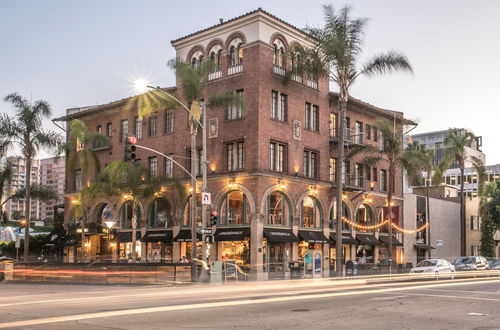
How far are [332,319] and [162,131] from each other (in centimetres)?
3657

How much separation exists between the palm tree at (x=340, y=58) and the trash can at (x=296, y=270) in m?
2.42

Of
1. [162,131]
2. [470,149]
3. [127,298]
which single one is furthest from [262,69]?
[470,149]

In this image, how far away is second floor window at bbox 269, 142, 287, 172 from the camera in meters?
43.6

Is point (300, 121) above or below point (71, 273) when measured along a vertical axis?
above

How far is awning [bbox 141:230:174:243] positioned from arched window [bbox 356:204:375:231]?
1618 centimetres

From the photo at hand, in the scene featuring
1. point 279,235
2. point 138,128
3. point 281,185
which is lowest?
point 279,235

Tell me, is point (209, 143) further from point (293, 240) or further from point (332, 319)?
point (332, 319)

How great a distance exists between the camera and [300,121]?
45812mm

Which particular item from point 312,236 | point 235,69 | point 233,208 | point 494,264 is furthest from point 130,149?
point 494,264

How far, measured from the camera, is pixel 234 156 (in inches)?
1735

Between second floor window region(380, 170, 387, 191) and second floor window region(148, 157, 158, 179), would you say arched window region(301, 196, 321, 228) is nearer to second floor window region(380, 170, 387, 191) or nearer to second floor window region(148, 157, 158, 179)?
second floor window region(380, 170, 387, 191)

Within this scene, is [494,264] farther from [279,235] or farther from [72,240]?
[72,240]

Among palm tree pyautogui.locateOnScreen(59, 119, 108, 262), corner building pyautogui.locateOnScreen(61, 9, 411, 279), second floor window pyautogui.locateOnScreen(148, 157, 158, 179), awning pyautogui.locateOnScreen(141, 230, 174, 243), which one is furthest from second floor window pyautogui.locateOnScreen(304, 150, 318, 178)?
palm tree pyautogui.locateOnScreen(59, 119, 108, 262)

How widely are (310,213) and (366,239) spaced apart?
794cm
